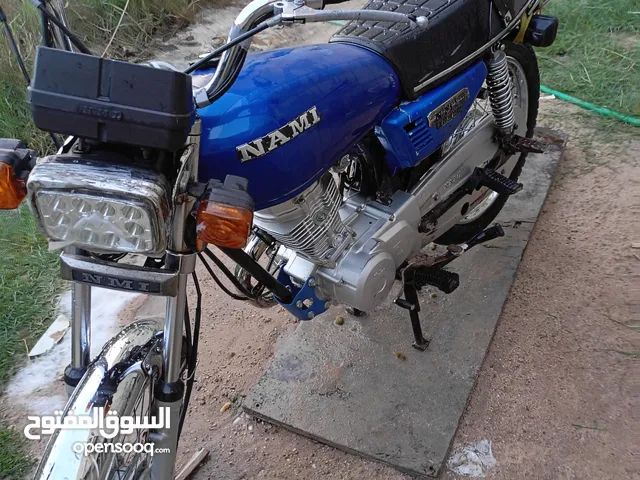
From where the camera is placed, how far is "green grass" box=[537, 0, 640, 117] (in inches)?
152

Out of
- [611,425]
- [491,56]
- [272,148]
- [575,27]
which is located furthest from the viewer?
[575,27]

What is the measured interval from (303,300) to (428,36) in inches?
37.7

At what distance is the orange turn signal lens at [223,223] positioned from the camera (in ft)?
3.96

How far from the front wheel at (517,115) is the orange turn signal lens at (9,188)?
6.04 feet

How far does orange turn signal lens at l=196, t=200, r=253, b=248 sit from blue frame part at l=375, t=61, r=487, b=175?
90 centimetres

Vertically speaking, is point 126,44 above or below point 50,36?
below

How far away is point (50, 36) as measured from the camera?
133cm

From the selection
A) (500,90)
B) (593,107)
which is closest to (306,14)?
(500,90)

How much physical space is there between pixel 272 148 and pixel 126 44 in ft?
12.1

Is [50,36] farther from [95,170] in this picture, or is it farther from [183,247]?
[183,247]

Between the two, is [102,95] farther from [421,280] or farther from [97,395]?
[421,280]

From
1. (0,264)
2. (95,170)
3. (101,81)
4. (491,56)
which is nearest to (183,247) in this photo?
(95,170)

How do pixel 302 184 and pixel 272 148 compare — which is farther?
pixel 302 184

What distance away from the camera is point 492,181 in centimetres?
245
